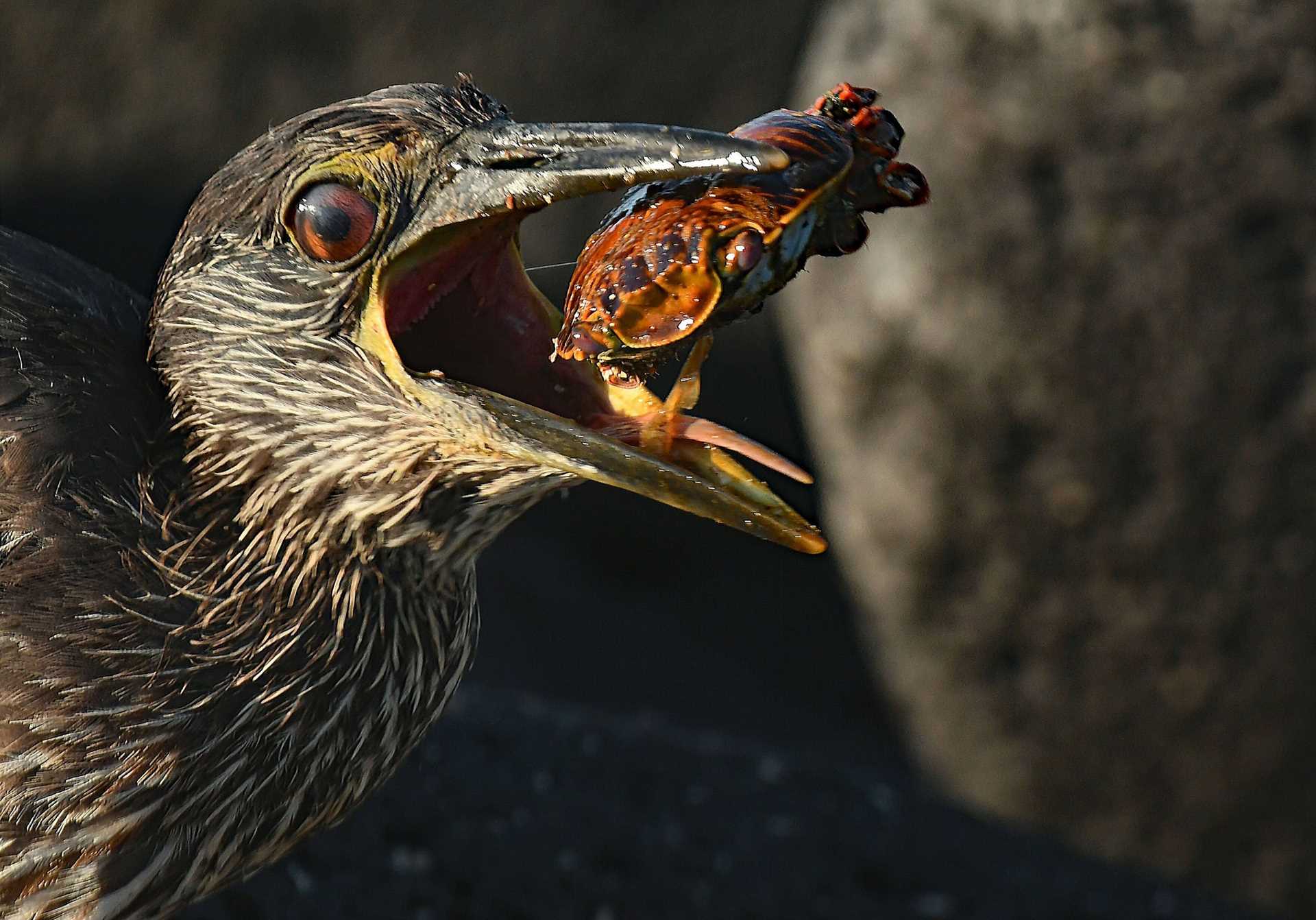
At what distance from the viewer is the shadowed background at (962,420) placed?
126 inches

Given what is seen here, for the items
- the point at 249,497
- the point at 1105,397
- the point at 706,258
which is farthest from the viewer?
the point at 1105,397

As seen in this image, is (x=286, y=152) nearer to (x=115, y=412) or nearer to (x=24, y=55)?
(x=115, y=412)

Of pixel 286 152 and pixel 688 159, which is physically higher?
pixel 688 159

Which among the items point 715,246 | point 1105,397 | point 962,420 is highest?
point 715,246

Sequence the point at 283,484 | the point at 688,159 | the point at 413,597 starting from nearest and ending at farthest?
the point at 688,159 < the point at 283,484 < the point at 413,597

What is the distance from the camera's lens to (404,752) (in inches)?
82.1

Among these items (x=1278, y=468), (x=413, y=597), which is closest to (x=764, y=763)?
(x=1278, y=468)

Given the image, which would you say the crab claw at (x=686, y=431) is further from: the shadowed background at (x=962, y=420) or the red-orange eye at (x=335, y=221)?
the shadowed background at (x=962, y=420)

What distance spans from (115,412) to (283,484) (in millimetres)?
253

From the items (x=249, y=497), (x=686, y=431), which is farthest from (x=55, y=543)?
(x=686, y=431)

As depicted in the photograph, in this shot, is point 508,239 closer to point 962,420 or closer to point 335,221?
point 335,221

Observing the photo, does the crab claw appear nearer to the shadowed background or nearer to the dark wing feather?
the dark wing feather

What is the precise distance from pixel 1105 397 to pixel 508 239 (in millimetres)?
2180

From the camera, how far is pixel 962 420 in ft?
12.1
